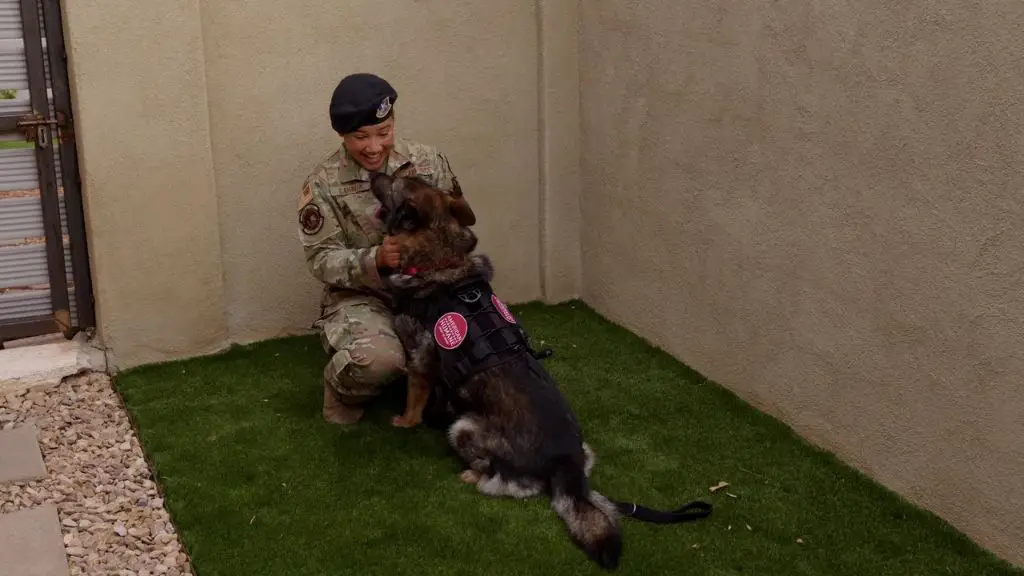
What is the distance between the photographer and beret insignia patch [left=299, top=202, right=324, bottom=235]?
4523mm

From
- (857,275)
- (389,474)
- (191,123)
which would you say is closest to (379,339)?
(389,474)

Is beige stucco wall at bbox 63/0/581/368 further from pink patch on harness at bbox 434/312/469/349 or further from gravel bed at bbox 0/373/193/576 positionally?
pink patch on harness at bbox 434/312/469/349

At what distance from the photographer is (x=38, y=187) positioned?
512 centimetres

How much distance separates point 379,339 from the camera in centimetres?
433

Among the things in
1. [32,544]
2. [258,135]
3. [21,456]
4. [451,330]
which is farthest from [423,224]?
[21,456]

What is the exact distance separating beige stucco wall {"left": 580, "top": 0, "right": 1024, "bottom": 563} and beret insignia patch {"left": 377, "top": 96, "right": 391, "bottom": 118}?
1479 mm

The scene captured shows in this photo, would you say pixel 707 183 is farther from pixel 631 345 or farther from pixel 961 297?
pixel 961 297

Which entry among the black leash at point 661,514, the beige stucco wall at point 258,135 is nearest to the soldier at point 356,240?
the beige stucco wall at point 258,135

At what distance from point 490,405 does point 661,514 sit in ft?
2.50

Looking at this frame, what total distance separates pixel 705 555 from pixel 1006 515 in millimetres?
1027

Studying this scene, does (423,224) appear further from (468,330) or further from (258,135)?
(258,135)

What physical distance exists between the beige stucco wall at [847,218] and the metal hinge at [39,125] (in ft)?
9.47

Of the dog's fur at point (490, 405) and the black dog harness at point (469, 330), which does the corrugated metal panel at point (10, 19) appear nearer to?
the dog's fur at point (490, 405)

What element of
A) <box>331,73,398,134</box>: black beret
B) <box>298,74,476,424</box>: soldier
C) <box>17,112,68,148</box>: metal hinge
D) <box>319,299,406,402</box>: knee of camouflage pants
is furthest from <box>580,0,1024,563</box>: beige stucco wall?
<box>17,112,68,148</box>: metal hinge
